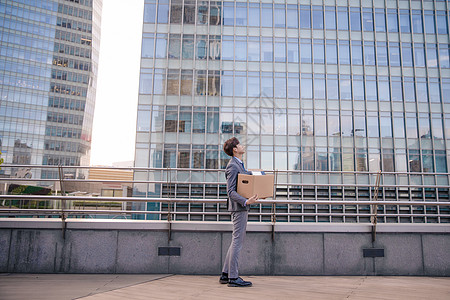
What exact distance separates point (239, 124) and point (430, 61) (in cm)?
1810

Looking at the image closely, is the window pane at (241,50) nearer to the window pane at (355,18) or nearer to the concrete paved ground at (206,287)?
the window pane at (355,18)

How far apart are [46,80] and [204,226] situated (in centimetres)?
8905

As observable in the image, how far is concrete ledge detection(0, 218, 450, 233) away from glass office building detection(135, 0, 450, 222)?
66.6 ft

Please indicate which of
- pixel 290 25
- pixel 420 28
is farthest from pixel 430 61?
pixel 290 25

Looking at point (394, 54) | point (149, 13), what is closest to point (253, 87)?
point (149, 13)

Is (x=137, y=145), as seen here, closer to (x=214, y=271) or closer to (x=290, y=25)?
(x=290, y=25)

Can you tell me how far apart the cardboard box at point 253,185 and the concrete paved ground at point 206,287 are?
1337mm

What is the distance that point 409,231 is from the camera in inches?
250

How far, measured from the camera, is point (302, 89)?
28.3 metres

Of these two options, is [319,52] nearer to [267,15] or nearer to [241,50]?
[267,15]

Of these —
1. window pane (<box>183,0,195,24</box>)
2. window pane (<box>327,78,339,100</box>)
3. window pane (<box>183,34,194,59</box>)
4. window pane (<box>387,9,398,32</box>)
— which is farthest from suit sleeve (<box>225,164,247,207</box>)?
window pane (<box>387,9,398,32</box>)

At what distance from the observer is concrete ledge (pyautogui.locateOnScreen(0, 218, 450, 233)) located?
610 cm

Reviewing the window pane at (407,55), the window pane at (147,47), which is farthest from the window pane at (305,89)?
the window pane at (147,47)

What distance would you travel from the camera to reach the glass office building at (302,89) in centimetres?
2725
